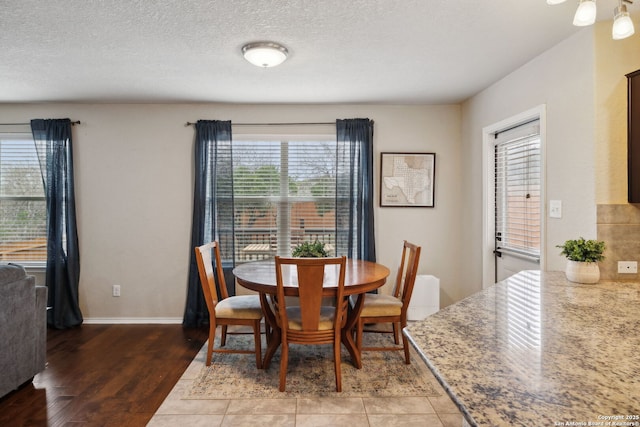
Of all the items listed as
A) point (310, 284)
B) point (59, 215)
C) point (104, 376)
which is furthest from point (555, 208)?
point (59, 215)

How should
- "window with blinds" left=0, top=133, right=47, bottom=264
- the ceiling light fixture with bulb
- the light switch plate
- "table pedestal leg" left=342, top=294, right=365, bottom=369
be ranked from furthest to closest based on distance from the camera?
"window with blinds" left=0, top=133, right=47, bottom=264
"table pedestal leg" left=342, top=294, right=365, bottom=369
the light switch plate
the ceiling light fixture with bulb

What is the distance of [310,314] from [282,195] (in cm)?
187

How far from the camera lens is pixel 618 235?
2.08m

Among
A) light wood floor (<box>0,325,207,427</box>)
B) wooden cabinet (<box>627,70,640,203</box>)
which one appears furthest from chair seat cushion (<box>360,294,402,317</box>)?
wooden cabinet (<box>627,70,640,203</box>)

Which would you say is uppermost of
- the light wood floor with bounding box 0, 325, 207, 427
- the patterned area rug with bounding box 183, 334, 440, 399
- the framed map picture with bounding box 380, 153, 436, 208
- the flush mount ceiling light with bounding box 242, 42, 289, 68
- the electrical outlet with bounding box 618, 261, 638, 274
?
the flush mount ceiling light with bounding box 242, 42, 289, 68

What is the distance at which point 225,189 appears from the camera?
3.88m

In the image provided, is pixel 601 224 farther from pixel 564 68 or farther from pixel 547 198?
pixel 564 68

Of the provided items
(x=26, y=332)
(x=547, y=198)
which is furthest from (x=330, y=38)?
(x=26, y=332)

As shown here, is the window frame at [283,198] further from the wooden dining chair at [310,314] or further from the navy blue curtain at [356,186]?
the wooden dining chair at [310,314]

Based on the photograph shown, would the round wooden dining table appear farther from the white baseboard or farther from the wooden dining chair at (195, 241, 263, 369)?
the white baseboard

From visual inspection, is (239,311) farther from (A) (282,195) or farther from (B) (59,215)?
(B) (59,215)

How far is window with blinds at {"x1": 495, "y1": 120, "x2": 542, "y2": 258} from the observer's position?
279 cm

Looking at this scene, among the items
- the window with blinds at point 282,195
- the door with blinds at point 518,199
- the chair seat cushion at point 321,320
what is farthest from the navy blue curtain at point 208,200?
the door with blinds at point 518,199

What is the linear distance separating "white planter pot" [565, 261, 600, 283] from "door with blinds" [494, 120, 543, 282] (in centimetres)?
73
